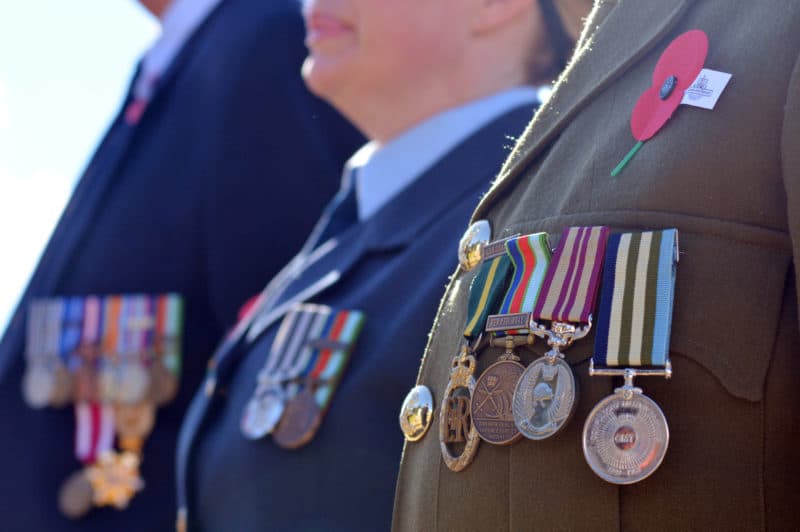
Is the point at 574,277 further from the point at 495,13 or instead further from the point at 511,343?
the point at 495,13

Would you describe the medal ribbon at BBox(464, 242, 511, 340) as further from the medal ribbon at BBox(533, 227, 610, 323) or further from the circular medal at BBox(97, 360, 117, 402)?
the circular medal at BBox(97, 360, 117, 402)

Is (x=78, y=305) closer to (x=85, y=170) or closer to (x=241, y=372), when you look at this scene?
(x=85, y=170)

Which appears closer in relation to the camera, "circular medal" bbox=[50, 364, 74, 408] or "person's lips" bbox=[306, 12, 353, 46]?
"person's lips" bbox=[306, 12, 353, 46]

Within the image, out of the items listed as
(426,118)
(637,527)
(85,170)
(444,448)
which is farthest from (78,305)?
(637,527)

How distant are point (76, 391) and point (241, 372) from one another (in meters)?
0.80

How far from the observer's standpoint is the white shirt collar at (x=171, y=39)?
2.67 m

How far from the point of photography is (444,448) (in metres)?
0.95

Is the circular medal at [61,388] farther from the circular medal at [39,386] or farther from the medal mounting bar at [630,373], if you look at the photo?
the medal mounting bar at [630,373]

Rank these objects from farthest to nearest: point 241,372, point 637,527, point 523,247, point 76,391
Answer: point 76,391 → point 241,372 → point 523,247 → point 637,527

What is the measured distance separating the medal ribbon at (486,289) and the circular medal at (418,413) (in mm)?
89

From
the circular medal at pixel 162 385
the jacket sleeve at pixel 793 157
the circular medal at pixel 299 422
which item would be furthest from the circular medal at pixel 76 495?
the jacket sleeve at pixel 793 157

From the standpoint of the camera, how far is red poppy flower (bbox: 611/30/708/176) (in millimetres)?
902

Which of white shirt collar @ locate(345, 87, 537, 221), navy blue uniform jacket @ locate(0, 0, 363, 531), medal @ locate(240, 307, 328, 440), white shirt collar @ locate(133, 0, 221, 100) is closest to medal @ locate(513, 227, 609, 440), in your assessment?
medal @ locate(240, 307, 328, 440)

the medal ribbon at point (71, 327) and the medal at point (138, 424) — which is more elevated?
the medal ribbon at point (71, 327)
